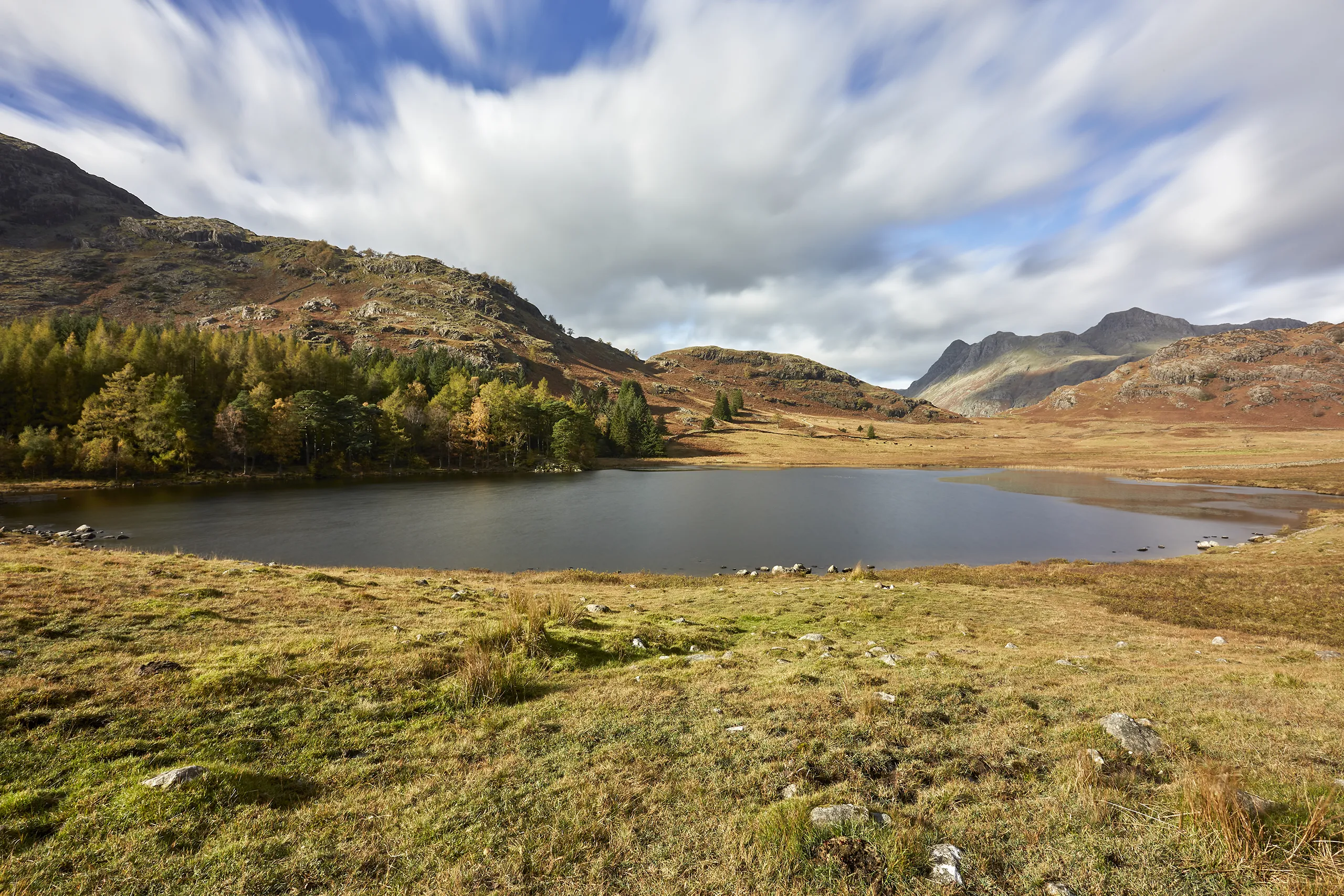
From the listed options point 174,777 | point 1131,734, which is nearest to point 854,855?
point 1131,734

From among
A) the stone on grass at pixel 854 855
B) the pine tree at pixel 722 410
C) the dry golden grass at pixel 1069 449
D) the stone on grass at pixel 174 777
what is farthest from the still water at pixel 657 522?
the pine tree at pixel 722 410

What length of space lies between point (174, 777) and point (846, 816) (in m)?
7.51

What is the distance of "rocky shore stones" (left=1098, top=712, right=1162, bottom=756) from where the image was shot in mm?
6840

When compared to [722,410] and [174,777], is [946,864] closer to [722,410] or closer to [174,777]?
[174,777]

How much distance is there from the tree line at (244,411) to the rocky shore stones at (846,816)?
253 ft

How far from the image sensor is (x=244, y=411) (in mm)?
63156

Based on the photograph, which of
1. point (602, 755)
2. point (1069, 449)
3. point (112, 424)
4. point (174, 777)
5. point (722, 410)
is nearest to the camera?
point (174, 777)

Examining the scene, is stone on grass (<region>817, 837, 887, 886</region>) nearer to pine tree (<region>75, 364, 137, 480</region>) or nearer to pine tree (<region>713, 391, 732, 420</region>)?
pine tree (<region>75, 364, 137, 480</region>)

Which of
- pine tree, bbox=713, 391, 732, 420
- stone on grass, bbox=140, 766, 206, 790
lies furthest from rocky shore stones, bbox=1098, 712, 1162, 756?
pine tree, bbox=713, 391, 732, 420

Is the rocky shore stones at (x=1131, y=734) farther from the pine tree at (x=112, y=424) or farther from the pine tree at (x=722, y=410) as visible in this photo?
the pine tree at (x=722, y=410)

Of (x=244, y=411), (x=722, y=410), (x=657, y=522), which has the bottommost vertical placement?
(x=657, y=522)

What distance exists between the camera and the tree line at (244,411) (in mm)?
54531

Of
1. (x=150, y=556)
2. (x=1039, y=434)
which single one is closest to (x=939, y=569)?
(x=150, y=556)

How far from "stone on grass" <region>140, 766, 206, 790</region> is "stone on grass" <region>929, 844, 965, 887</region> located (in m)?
7.94
